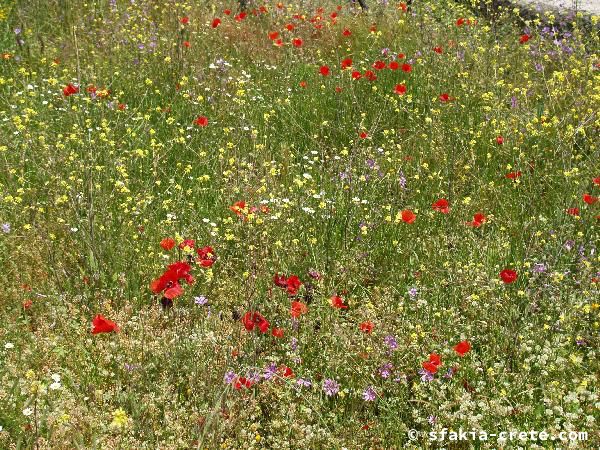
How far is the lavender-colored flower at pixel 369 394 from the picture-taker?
260cm

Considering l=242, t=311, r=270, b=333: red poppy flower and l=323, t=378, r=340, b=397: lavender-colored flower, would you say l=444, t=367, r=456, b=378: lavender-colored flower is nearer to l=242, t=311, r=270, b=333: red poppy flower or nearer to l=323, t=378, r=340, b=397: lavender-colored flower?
l=323, t=378, r=340, b=397: lavender-colored flower

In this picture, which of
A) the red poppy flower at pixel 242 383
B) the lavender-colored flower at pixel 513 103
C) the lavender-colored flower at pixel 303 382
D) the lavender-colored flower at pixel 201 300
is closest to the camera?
the red poppy flower at pixel 242 383

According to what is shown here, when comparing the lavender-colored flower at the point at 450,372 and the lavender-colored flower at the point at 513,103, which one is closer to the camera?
the lavender-colored flower at the point at 450,372

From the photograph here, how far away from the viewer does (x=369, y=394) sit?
A: 2.63 meters

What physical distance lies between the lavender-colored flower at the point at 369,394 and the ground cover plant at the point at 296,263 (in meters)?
0.01

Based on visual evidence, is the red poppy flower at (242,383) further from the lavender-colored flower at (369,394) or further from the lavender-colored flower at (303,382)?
the lavender-colored flower at (369,394)

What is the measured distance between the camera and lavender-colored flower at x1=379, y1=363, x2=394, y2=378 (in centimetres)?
269

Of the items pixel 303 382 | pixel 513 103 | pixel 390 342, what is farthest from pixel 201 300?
pixel 513 103

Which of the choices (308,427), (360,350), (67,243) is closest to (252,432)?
(308,427)

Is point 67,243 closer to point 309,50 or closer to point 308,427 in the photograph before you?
point 308,427

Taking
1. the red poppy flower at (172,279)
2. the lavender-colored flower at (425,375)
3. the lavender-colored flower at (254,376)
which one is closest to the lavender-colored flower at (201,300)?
the red poppy flower at (172,279)

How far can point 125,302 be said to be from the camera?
3.25 meters

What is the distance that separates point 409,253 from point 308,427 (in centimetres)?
149

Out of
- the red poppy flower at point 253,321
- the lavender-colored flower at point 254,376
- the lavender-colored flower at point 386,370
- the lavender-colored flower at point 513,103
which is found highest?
the lavender-colored flower at point 513,103
